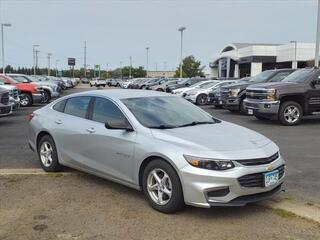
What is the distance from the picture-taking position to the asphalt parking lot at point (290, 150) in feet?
22.7

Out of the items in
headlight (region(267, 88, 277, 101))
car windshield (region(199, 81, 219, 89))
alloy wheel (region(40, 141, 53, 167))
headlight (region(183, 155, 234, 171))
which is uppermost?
car windshield (region(199, 81, 219, 89))

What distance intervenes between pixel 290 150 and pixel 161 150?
519cm

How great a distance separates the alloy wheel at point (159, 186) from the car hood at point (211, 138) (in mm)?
417

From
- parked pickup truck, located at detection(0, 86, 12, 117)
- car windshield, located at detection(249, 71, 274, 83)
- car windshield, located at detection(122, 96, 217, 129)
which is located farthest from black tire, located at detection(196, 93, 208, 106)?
car windshield, located at detection(122, 96, 217, 129)

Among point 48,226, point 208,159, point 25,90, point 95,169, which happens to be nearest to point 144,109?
point 95,169

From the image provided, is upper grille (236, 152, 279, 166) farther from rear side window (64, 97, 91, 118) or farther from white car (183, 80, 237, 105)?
white car (183, 80, 237, 105)

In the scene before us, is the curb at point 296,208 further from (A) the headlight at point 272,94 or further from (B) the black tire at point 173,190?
(A) the headlight at point 272,94

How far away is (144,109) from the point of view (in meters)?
6.46

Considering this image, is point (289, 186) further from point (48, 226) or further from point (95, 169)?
point (48, 226)

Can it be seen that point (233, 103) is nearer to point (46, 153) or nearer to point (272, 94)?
point (272, 94)

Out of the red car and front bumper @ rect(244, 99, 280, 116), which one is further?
the red car

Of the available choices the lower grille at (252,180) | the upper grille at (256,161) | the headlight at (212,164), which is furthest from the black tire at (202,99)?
the headlight at (212,164)

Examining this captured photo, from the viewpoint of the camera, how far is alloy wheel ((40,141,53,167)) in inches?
Answer: 299

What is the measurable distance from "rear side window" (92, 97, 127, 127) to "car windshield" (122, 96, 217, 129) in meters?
0.17
